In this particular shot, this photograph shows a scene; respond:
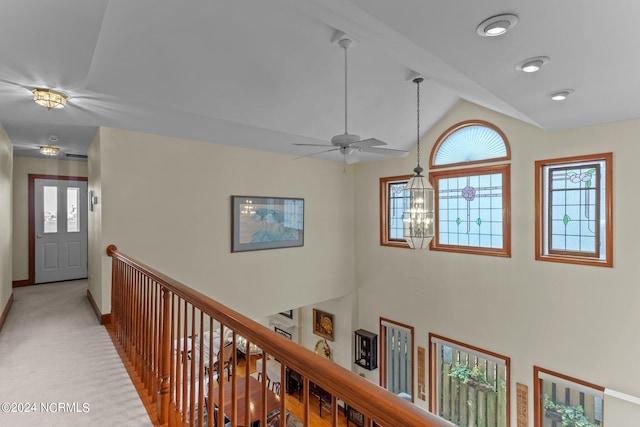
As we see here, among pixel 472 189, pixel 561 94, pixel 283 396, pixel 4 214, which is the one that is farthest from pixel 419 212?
pixel 4 214

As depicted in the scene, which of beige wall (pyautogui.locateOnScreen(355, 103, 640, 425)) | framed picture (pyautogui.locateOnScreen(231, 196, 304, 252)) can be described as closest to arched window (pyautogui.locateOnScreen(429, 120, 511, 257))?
beige wall (pyautogui.locateOnScreen(355, 103, 640, 425))

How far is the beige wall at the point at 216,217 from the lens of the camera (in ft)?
13.3

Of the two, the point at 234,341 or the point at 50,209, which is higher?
the point at 50,209

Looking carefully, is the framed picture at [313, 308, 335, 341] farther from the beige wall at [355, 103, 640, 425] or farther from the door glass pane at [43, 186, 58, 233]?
the door glass pane at [43, 186, 58, 233]

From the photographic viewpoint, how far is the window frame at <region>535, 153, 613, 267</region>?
12.4 ft

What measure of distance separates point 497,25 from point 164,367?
277 centimetres

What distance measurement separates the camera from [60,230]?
6043 millimetres

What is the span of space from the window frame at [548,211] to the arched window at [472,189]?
365 millimetres

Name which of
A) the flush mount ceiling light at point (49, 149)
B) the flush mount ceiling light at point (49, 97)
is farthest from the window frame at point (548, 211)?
the flush mount ceiling light at point (49, 149)

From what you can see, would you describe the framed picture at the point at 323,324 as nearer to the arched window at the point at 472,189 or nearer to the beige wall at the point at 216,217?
the beige wall at the point at 216,217

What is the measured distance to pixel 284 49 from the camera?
3020mm

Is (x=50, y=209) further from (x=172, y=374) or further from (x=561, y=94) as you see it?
(x=561, y=94)

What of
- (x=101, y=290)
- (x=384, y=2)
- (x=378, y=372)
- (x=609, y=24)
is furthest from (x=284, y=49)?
(x=378, y=372)

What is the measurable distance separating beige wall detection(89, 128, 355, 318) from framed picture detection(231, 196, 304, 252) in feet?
0.38
